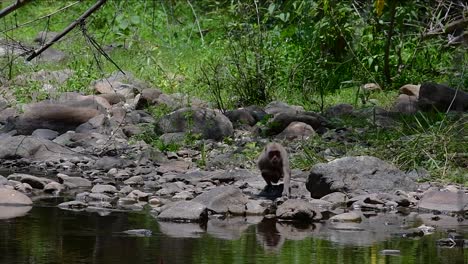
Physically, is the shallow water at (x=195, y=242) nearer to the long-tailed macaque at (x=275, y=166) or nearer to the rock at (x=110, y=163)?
the long-tailed macaque at (x=275, y=166)

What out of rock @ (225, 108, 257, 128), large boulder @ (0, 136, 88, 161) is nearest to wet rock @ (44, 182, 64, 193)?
large boulder @ (0, 136, 88, 161)

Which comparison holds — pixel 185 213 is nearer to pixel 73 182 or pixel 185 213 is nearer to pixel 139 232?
pixel 139 232

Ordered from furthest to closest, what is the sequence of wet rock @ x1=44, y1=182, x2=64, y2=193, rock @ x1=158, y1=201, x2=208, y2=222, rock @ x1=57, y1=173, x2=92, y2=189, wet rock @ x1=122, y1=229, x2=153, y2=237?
1. rock @ x1=57, y1=173, x2=92, y2=189
2. wet rock @ x1=44, y1=182, x2=64, y2=193
3. rock @ x1=158, y1=201, x2=208, y2=222
4. wet rock @ x1=122, y1=229, x2=153, y2=237

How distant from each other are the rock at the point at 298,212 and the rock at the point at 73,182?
A: 2283 mm

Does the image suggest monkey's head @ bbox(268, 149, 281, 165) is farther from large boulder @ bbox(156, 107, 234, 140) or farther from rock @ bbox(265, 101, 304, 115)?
rock @ bbox(265, 101, 304, 115)

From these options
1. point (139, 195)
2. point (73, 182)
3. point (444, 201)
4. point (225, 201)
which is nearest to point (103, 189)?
point (139, 195)

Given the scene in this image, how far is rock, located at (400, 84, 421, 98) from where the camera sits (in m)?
13.1

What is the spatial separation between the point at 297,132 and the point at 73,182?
2.97 meters

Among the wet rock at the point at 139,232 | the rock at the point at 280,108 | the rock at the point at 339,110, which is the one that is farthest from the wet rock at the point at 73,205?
the rock at the point at 339,110

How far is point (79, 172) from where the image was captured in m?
10.4

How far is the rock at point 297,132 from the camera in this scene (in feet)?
37.3

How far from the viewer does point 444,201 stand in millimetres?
8438

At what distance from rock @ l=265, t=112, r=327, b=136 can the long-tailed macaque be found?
267 cm

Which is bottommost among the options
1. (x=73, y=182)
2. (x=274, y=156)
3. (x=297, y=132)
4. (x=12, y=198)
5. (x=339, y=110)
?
(x=12, y=198)
